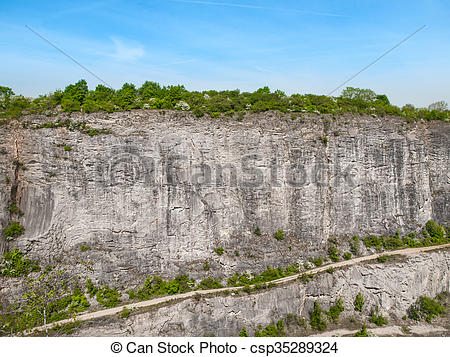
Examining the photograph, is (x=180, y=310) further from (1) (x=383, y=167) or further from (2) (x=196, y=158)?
(1) (x=383, y=167)

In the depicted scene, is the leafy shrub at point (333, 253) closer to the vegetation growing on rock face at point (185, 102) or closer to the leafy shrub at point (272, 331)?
the leafy shrub at point (272, 331)

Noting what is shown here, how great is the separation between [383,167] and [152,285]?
21281 mm

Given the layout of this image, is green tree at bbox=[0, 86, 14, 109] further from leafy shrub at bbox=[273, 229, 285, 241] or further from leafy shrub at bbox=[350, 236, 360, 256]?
leafy shrub at bbox=[350, 236, 360, 256]

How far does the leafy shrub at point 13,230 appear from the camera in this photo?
21.3 m

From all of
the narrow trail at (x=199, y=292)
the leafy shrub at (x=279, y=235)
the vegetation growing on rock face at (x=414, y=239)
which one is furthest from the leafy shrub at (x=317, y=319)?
the vegetation growing on rock face at (x=414, y=239)

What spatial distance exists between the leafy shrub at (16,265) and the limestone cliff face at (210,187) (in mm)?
550

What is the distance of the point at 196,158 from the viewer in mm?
24906

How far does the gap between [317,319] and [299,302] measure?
71.6 inches

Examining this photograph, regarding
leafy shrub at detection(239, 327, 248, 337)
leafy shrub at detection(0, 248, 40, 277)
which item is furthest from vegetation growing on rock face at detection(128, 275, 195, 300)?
leafy shrub at detection(0, 248, 40, 277)

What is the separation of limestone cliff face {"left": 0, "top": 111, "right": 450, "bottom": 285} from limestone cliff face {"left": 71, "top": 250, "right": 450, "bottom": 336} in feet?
8.53

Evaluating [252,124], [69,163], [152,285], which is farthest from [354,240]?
[69,163]

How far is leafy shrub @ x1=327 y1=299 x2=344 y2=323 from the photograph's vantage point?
24.2 meters

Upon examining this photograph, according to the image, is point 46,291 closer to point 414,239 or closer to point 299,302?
point 299,302

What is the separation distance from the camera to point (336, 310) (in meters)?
24.4
